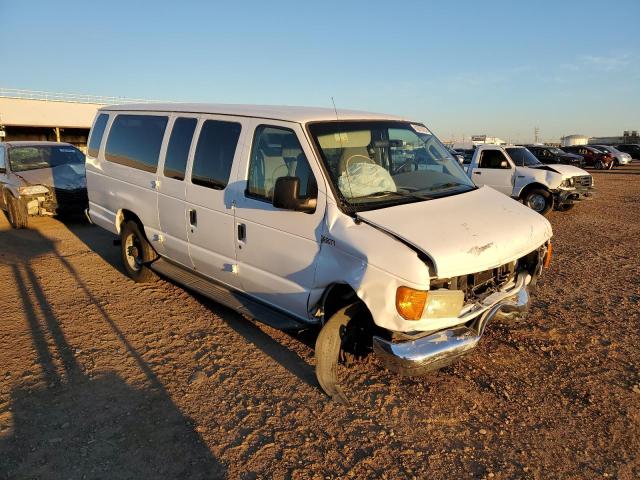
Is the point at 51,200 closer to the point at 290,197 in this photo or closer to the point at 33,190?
the point at 33,190

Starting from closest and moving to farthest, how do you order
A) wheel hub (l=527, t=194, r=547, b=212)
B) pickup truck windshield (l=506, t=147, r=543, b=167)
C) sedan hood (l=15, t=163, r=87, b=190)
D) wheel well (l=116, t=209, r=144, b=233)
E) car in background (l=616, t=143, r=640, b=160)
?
wheel well (l=116, t=209, r=144, b=233)
sedan hood (l=15, t=163, r=87, b=190)
wheel hub (l=527, t=194, r=547, b=212)
pickup truck windshield (l=506, t=147, r=543, b=167)
car in background (l=616, t=143, r=640, b=160)

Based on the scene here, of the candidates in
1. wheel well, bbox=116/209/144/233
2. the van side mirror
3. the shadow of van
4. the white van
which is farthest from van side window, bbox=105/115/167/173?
the van side mirror

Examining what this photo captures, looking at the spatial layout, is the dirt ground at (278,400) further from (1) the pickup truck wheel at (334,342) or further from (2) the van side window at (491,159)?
(2) the van side window at (491,159)

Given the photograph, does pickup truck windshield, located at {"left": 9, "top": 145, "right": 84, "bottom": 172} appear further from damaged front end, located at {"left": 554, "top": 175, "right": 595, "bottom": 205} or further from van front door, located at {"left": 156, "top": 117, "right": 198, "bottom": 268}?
damaged front end, located at {"left": 554, "top": 175, "right": 595, "bottom": 205}

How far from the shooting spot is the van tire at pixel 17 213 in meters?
9.62

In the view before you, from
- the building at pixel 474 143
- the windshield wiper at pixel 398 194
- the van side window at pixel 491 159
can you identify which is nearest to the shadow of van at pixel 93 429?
the windshield wiper at pixel 398 194

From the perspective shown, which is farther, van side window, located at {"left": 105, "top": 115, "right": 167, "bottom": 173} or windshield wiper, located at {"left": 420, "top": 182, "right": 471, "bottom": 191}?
van side window, located at {"left": 105, "top": 115, "right": 167, "bottom": 173}

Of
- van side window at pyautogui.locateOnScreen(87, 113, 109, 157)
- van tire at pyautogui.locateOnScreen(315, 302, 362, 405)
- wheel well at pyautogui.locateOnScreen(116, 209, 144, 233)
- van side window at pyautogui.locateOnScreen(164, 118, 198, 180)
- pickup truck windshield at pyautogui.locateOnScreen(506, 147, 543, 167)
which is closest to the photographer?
van tire at pyautogui.locateOnScreen(315, 302, 362, 405)

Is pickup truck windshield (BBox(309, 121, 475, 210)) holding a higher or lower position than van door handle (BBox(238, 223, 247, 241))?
higher

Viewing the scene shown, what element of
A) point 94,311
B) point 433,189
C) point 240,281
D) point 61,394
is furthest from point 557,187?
point 61,394

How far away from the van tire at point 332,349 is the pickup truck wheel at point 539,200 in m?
10.4

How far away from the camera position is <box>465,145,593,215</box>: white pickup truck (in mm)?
12219

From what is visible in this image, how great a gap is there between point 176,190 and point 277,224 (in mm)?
1585

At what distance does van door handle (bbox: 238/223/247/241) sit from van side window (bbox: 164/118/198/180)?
1050mm
